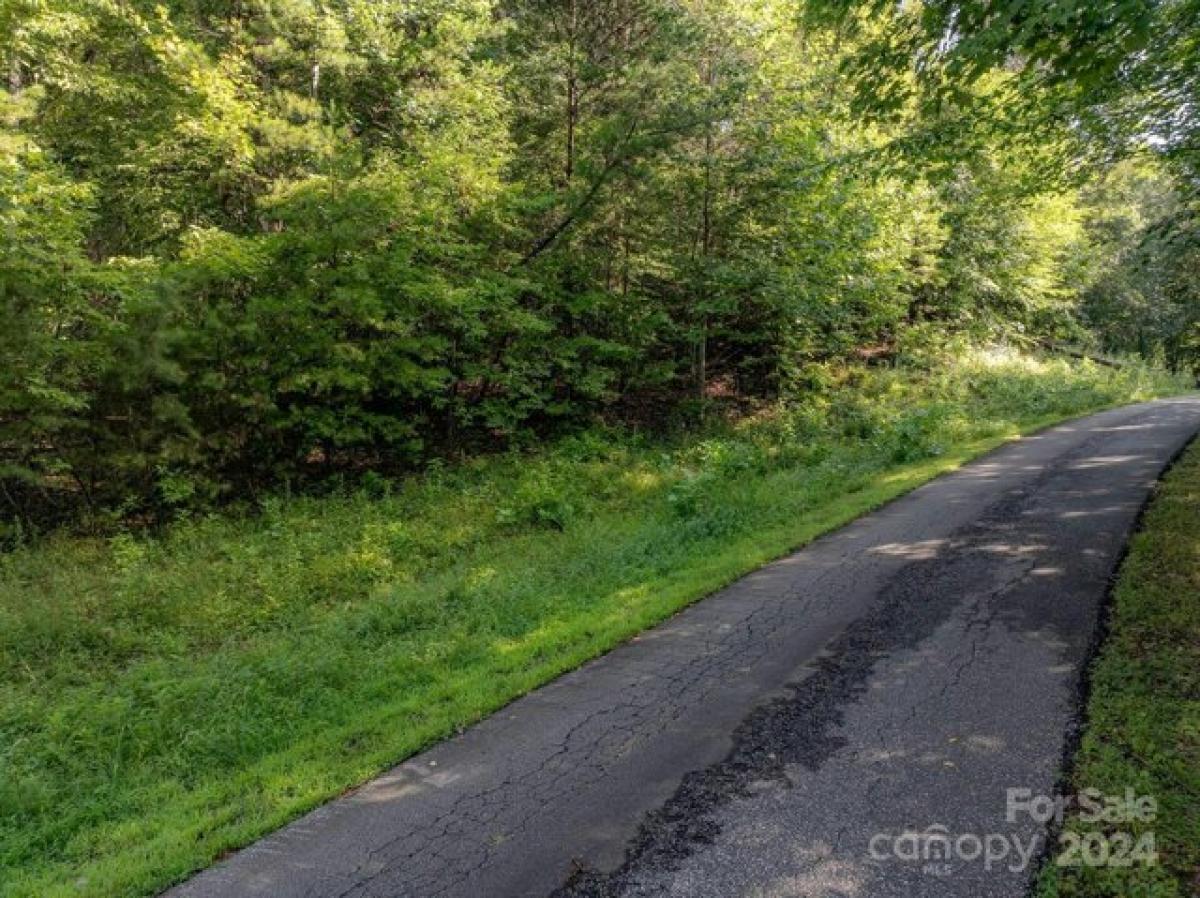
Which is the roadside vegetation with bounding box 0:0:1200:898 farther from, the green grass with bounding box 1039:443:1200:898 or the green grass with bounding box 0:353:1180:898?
the green grass with bounding box 1039:443:1200:898

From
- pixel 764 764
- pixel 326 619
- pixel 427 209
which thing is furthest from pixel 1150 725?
pixel 427 209

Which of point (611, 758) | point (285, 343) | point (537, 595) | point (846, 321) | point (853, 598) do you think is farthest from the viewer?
point (846, 321)

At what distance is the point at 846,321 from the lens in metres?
18.8

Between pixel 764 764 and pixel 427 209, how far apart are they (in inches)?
438

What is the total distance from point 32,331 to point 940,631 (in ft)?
36.8

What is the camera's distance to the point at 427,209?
497 inches

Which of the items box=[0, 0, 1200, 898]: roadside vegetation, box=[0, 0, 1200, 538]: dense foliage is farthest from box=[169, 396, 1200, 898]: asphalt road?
box=[0, 0, 1200, 538]: dense foliage

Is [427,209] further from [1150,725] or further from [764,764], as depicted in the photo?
[1150,725]

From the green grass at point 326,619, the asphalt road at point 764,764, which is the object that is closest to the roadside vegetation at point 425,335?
the green grass at point 326,619

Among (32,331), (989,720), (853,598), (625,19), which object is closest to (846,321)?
(625,19)

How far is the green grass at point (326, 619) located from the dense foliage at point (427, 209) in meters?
1.87

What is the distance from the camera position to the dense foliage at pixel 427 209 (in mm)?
9656

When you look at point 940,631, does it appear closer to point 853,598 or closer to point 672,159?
point 853,598

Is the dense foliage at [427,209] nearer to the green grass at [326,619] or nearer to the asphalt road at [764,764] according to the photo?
the green grass at [326,619]
